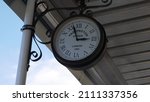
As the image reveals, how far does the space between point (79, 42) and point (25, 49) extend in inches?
14.6

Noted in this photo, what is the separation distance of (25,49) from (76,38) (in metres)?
0.35

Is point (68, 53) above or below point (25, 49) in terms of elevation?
below

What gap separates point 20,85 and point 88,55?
47cm

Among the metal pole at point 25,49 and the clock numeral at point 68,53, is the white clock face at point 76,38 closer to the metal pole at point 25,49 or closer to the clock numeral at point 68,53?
the clock numeral at point 68,53

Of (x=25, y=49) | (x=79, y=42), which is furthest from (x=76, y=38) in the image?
(x=25, y=49)

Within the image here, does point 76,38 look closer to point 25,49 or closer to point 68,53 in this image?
point 68,53

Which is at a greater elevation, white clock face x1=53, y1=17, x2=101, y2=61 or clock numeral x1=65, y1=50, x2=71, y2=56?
white clock face x1=53, y1=17, x2=101, y2=61

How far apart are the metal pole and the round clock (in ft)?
0.62

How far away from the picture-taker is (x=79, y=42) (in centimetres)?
220

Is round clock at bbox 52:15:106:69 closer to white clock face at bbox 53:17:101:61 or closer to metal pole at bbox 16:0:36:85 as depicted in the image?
white clock face at bbox 53:17:101:61

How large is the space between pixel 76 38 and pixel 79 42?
3 cm

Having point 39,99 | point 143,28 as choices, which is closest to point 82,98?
point 39,99

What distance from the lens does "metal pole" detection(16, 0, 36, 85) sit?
218 centimetres

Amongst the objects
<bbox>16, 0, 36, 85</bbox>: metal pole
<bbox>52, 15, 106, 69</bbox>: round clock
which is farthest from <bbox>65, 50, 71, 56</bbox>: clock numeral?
<bbox>16, 0, 36, 85</bbox>: metal pole
